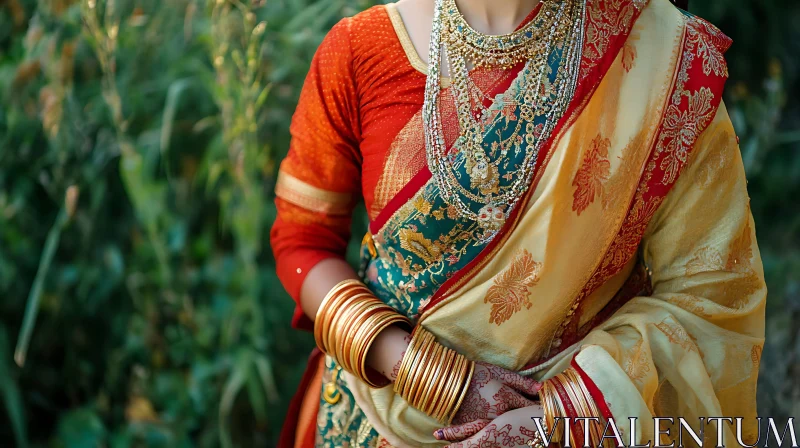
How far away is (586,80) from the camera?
857 mm

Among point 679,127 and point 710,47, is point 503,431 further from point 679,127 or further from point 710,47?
point 710,47

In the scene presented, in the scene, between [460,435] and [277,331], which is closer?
[460,435]

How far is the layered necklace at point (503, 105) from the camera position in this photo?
0.85m

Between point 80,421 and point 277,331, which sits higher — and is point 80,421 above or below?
below

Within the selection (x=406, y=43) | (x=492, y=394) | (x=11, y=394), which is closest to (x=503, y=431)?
(x=492, y=394)

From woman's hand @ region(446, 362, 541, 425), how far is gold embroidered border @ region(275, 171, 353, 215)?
0.95 feet

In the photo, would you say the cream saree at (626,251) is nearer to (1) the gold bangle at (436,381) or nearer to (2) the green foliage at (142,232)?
(1) the gold bangle at (436,381)

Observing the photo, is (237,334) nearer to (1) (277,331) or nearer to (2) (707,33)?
(1) (277,331)

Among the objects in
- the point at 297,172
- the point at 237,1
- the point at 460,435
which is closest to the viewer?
the point at 460,435

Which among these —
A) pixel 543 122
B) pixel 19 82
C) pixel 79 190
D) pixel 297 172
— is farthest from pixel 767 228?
pixel 19 82

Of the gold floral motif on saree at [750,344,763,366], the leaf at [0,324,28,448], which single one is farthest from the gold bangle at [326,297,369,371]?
the leaf at [0,324,28,448]

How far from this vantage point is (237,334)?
1.50 metres

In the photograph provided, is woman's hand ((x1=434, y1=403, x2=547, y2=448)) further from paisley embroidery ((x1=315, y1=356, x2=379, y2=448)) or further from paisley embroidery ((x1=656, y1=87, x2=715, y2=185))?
paisley embroidery ((x1=656, y1=87, x2=715, y2=185))

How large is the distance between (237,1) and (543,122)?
0.77 meters
